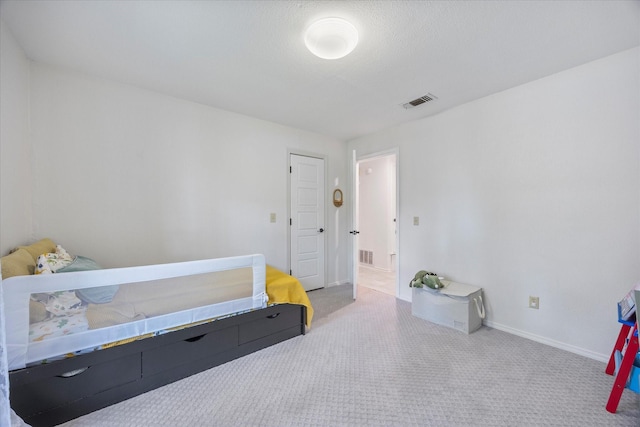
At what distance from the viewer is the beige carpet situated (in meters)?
1.45

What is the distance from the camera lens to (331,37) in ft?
5.31

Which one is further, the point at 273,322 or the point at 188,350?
the point at 273,322

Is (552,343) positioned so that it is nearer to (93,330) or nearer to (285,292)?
(285,292)

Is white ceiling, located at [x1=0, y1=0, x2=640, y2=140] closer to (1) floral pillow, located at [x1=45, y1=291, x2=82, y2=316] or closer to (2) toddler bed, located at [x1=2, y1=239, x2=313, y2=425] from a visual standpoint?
(2) toddler bed, located at [x1=2, y1=239, x2=313, y2=425]

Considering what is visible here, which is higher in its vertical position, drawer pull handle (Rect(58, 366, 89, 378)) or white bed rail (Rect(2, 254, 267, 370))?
white bed rail (Rect(2, 254, 267, 370))

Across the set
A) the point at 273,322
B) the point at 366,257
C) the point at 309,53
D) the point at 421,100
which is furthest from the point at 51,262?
the point at 366,257

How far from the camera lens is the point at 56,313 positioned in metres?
1.43

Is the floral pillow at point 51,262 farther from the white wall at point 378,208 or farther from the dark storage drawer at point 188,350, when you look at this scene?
the white wall at point 378,208

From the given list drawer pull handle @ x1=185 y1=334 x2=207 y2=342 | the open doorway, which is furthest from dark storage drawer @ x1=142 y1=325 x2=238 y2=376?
the open doorway

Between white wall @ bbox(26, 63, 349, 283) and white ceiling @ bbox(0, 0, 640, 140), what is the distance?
0.26m

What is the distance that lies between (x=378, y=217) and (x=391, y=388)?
3819 millimetres

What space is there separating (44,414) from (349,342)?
6.57ft

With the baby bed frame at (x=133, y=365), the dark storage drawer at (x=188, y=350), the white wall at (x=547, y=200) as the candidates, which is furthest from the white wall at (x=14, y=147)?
the white wall at (x=547, y=200)

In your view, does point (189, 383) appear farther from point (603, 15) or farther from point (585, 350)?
point (603, 15)
